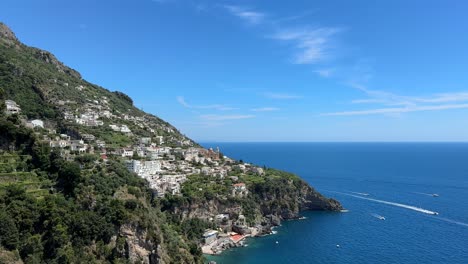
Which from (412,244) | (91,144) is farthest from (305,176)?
(91,144)

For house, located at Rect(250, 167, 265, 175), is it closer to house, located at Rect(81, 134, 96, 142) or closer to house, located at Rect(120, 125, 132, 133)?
house, located at Rect(120, 125, 132, 133)

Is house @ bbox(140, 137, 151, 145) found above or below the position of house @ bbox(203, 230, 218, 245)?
above

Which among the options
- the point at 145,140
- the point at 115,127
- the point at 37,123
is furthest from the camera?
the point at 145,140

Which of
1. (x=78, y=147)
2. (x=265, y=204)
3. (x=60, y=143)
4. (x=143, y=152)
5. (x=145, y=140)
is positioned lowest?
(x=265, y=204)

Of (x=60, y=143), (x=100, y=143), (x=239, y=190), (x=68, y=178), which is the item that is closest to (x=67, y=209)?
(x=68, y=178)

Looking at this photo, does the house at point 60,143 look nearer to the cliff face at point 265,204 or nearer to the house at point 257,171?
the cliff face at point 265,204

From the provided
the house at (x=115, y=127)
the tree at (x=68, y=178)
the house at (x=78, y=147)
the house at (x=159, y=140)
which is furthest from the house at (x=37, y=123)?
the house at (x=159, y=140)

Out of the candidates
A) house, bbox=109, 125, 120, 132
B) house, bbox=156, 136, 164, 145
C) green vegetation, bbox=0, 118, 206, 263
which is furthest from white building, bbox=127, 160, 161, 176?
house, bbox=156, 136, 164, 145

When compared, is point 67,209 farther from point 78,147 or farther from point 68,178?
point 78,147
